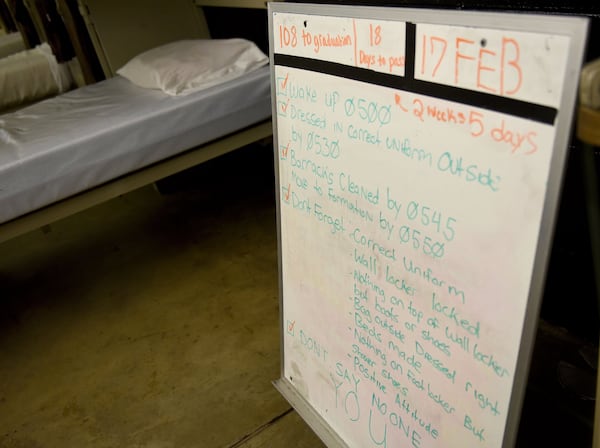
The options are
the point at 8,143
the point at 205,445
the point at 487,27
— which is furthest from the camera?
the point at 8,143

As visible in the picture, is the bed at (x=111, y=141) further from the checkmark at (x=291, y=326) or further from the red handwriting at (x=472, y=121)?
the red handwriting at (x=472, y=121)

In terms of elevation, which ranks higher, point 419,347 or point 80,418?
point 419,347

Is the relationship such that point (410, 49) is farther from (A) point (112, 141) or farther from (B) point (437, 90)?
(A) point (112, 141)

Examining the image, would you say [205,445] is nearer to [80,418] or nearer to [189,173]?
Result: [80,418]

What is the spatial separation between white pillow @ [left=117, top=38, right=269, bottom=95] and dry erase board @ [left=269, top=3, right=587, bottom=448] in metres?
0.95

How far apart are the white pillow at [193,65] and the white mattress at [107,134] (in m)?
0.05

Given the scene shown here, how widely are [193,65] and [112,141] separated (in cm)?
48

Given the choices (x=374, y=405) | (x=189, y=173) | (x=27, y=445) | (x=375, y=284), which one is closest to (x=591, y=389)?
(x=374, y=405)

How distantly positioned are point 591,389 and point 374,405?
2.03 ft

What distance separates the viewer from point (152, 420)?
1.42 m

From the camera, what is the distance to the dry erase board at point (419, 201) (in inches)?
22.9

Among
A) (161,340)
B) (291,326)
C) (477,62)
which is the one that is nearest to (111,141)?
(161,340)

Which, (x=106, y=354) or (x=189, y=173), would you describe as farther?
(x=189, y=173)

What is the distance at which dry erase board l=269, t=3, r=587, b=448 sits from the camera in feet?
1.90
